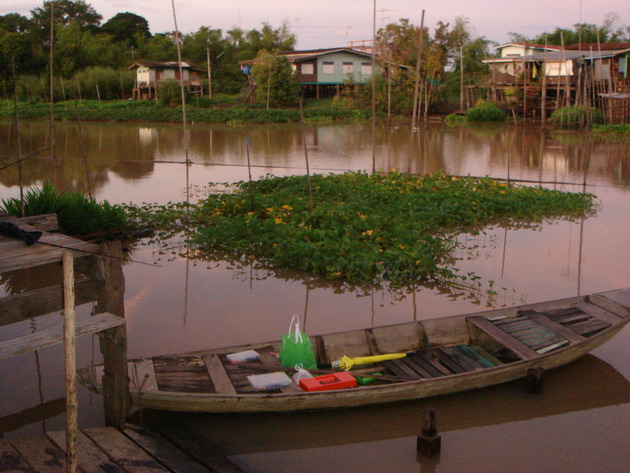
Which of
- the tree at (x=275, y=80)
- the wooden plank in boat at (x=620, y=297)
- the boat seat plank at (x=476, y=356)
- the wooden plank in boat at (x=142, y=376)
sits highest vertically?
the tree at (x=275, y=80)

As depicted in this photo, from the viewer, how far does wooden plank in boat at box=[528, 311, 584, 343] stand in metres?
5.71

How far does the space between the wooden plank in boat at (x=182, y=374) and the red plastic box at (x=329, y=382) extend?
0.70 metres

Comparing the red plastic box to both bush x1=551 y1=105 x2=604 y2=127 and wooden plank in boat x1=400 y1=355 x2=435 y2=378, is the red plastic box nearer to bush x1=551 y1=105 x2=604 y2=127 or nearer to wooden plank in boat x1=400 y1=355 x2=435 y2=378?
→ wooden plank in boat x1=400 y1=355 x2=435 y2=378

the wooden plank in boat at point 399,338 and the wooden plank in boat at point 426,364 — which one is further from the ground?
the wooden plank in boat at point 399,338

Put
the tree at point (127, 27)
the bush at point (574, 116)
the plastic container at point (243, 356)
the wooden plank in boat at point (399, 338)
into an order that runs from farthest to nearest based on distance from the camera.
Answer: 1. the tree at point (127, 27)
2. the bush at point (574, 116)
3. the wooden plank in boat at point (399, 338)
4. the plastic container at point (243, 356)

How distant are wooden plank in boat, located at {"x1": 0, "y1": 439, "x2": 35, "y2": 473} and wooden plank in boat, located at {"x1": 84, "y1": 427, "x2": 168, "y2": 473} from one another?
18.5 inches

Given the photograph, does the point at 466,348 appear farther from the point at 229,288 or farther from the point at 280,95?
the point at 280,95

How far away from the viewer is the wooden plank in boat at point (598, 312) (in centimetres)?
601

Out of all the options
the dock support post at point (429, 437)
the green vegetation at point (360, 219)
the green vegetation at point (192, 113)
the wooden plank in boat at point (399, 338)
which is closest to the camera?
the dock support post at point (429, 437)

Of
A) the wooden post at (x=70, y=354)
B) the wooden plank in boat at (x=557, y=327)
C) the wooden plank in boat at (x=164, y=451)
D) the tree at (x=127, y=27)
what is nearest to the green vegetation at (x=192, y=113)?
the tree at (x=127, y=27)

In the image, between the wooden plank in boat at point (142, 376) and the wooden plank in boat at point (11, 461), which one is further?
the wooden plank in boat at point (142, 376)

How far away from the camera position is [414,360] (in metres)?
5.54

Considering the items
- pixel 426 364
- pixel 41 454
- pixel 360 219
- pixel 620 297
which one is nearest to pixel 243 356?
pixel 426 364

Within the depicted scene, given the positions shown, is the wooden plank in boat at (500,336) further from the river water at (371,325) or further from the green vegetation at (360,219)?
the green vegetation at (360,219)
